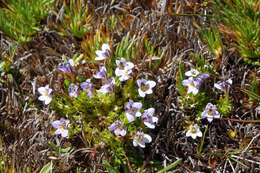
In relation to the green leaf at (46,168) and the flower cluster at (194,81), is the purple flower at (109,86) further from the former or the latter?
the green leaf at (46,168)

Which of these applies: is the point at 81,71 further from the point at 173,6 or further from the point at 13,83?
the point at 173,6

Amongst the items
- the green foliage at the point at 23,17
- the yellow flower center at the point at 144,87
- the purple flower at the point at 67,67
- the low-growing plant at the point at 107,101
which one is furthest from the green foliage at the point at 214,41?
the green foliage at the point at 23,17

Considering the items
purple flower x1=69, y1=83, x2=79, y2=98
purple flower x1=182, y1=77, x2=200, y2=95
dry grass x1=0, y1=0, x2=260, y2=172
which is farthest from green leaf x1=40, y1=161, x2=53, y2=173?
purple flower x1=182, y1=77, x2=200, y2=95

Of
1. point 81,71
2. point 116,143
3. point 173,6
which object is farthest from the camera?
point 173,6

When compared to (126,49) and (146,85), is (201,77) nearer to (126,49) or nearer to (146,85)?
(146,85)

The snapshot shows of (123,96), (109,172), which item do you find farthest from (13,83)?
(109,172)

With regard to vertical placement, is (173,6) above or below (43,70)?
above

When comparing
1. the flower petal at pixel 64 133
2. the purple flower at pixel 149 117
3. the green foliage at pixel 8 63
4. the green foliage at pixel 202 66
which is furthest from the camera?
the green foliage at pixel 8 63
